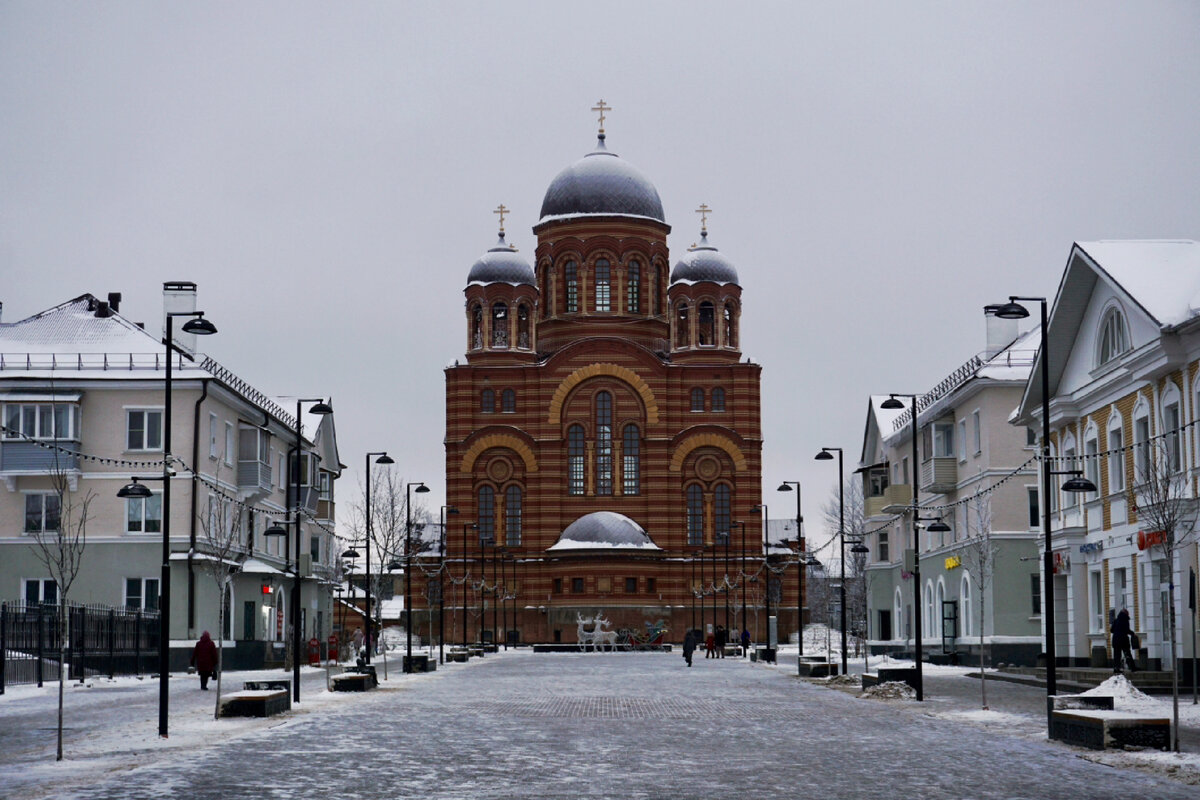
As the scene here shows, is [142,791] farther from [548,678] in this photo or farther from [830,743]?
[548,678]

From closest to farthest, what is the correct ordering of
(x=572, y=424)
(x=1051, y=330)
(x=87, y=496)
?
(x=1051, y=330)
(x=87, y=496)
(x=572, y=424)

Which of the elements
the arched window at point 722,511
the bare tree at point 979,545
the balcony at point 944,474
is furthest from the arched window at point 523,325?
the bare tree at point 979,545

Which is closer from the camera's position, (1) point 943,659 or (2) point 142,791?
(2) point 142,791

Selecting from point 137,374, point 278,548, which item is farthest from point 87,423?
point 278,548

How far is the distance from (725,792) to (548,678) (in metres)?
31.9

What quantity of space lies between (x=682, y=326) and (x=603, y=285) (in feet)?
19.7

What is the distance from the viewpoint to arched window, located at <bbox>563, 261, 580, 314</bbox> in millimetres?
111312

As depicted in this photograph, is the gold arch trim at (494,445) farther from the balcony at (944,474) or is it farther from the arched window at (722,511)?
the balcony at (944,474)

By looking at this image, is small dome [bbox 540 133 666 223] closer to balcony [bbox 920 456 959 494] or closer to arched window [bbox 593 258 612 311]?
arched window [bbox 593 258 612 311]

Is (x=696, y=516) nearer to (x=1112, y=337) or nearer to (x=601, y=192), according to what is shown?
(x=601, y=192)

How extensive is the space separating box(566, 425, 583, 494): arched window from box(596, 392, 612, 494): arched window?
1083 millimetres

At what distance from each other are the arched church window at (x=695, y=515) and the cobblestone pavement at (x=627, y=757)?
7313cm

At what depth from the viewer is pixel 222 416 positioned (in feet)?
193

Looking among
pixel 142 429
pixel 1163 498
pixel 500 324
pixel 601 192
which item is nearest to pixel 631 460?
pixel 500 324
